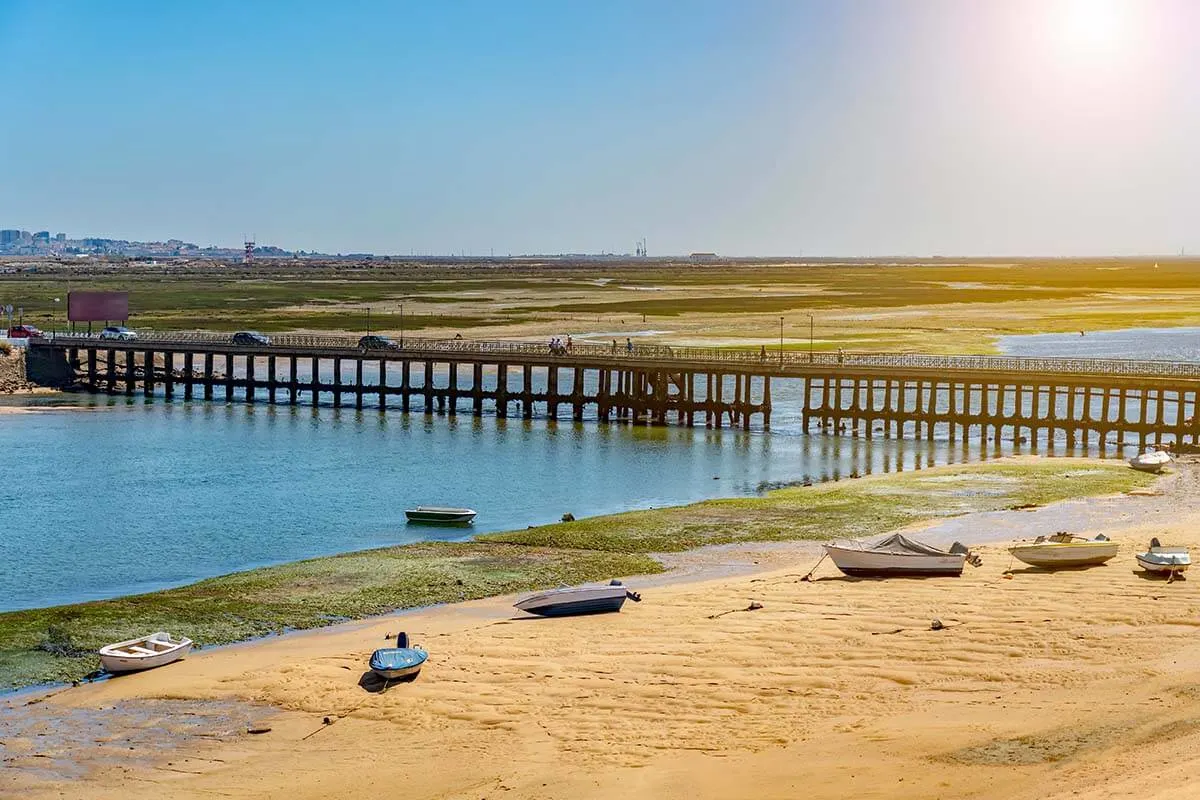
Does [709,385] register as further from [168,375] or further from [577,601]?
[577,601]

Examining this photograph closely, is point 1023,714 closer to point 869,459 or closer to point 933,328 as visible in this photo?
point 869,459

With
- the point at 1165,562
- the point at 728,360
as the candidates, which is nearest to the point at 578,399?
the point at 728,360

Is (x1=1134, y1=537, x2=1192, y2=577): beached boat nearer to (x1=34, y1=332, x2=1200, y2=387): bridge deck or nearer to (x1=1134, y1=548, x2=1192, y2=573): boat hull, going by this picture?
(x1=1134, y1=548, x2=1192, y2=573): boat hull

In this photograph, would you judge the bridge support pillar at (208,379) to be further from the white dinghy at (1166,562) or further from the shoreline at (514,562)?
the white dinghy at (1166,562)

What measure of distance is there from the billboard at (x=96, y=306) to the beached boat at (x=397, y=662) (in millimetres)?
79782

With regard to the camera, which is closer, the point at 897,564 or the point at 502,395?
the point at 897,564

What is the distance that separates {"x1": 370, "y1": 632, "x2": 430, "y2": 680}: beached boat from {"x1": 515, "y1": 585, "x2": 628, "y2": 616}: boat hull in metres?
4.48

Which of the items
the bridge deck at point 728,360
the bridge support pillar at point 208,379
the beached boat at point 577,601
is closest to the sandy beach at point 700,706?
the beached boat at point 577,601

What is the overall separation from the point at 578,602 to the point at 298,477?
28101 mm

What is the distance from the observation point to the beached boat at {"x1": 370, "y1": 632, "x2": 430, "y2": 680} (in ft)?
91.0

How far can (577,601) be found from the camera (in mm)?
32344

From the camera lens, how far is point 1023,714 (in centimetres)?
2367

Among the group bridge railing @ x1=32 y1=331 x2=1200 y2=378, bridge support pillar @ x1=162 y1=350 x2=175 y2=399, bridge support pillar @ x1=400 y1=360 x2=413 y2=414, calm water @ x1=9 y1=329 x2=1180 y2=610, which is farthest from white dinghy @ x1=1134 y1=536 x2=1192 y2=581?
bridge support pillar @ x1=162 y1=350 x2=175 y2=399

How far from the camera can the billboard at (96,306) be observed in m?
103
